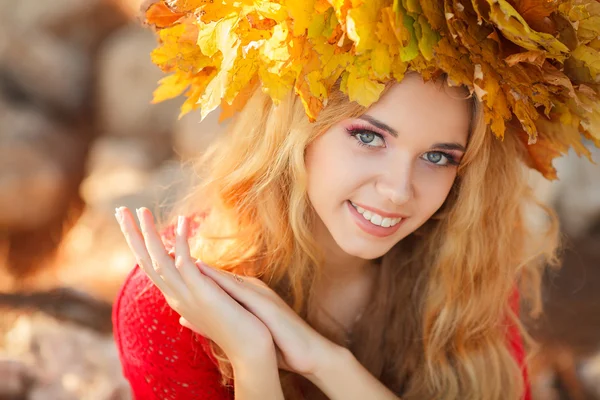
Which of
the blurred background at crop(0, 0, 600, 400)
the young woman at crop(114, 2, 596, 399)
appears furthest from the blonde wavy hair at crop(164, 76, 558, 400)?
the blurred background at crop(0, 0, 600, 400)

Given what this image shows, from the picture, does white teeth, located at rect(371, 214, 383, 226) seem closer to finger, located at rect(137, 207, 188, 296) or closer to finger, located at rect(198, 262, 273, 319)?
finger, located at rect(198, 262, 273, 319)

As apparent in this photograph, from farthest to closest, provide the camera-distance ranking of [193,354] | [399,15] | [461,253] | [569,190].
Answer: [569,190], [461,253], [193,354], [399,15]

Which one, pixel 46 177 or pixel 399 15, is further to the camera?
pixel 46 177

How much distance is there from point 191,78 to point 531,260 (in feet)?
4.09

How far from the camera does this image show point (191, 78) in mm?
1740

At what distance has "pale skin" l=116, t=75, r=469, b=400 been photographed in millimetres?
1595

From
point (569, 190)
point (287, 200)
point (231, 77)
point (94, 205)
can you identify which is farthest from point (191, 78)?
point (569, 190)

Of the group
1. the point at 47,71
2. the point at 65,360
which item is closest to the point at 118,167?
the point at 47,71

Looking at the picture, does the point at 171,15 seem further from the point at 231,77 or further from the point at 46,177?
the point at 46,177

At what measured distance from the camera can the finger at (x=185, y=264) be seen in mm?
1616

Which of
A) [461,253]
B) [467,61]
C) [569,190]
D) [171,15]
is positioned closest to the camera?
[467,61]

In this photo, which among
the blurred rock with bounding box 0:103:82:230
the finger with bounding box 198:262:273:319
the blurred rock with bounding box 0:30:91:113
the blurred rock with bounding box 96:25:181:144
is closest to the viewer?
the finger with bounding box 198:262:273:319

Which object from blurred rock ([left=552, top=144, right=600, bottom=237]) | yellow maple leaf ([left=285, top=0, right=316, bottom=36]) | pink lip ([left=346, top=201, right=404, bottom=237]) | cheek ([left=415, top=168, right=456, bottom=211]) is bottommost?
blurred rock ([left=552, top=144, right=600, bottom=237])

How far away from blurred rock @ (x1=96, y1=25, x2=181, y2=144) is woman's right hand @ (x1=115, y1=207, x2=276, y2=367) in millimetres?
2924
